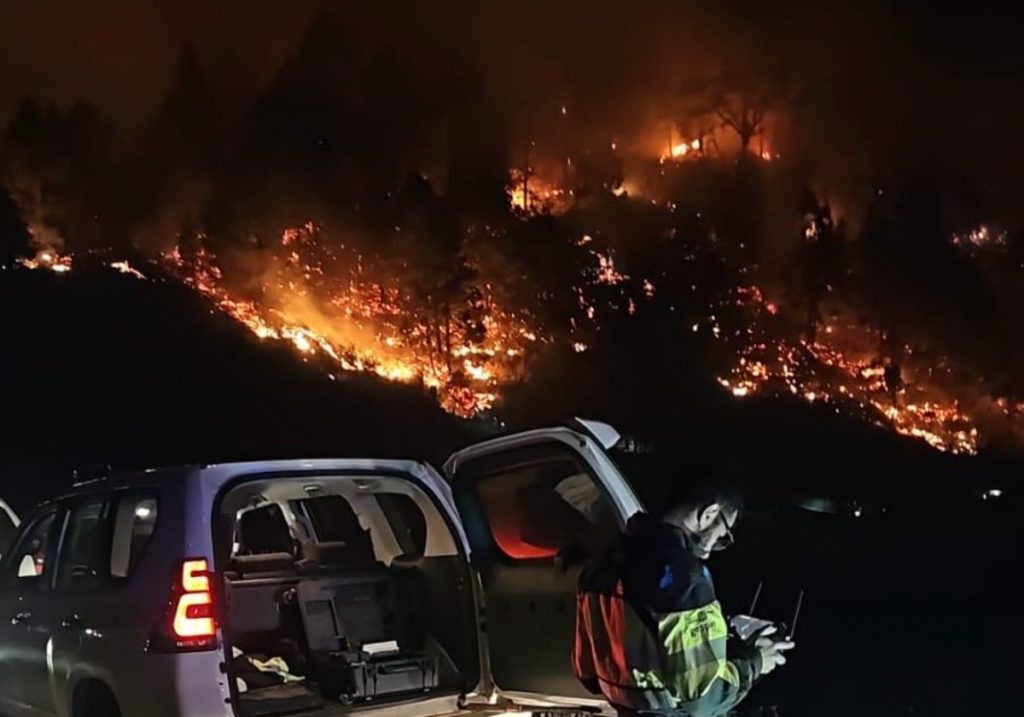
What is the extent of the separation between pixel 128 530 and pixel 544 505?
186cm

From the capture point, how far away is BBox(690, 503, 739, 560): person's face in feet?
11.4

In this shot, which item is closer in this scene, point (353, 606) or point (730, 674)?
point (730, 674)

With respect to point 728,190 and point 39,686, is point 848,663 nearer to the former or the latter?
point 39,686

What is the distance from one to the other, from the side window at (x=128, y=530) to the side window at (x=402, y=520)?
139 cm

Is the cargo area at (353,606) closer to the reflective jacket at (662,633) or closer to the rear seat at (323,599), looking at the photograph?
the rear seat at (323,599)

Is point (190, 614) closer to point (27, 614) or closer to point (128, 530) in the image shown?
point (128, 530)

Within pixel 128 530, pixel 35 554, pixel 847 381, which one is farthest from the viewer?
pixel 847 381

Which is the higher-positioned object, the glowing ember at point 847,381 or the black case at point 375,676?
the glowing ember at point 847,381

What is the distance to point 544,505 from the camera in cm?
498

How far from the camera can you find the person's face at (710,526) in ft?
11.4

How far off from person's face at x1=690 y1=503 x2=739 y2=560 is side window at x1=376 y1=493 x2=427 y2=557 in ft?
9.02

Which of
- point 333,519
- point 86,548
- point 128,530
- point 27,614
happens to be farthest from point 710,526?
point 27,614

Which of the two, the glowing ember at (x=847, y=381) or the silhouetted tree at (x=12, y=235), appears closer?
the glowing ember at (x=847, y=381)

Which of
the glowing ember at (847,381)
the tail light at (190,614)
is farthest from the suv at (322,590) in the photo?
the glowing ember at (847,381)
